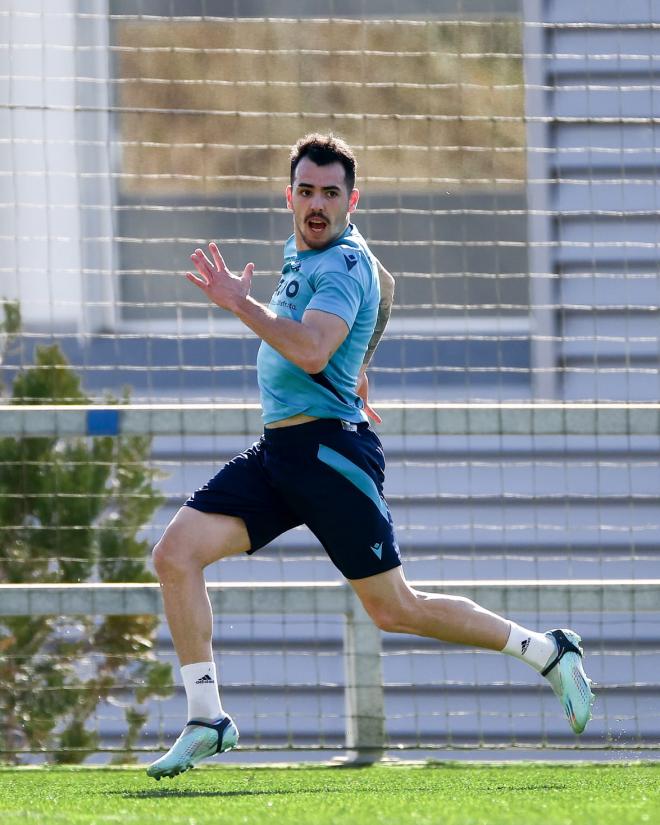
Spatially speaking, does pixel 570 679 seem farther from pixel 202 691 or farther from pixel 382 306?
pixel 382 306

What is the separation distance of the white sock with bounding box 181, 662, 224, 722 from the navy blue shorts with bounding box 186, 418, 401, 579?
36cm

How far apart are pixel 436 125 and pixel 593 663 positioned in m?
3.76

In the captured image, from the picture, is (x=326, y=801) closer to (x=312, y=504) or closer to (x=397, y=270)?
(x=312, y=504)

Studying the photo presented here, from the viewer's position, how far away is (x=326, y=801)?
4.15m

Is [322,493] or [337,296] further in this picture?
[322,493]

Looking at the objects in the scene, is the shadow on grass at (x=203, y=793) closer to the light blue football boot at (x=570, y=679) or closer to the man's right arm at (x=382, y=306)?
the light blue football boot at (x=570, y=679)

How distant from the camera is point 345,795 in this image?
4.38 metres

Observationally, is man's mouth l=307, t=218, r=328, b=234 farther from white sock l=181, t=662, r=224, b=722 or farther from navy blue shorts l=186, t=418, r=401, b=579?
white sock l=181, t=662, r=224, b=722

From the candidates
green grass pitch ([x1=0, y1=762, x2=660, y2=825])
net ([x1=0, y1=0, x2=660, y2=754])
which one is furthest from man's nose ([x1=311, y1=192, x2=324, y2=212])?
net ([x1=0, y1=0, x2=660, y2=754])

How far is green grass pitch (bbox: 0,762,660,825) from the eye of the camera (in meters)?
3.49

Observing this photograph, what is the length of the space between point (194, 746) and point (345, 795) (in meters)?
0.44

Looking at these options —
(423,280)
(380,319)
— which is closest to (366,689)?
(380,319)

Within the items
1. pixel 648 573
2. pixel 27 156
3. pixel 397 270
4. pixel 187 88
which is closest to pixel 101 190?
pixel 27 156

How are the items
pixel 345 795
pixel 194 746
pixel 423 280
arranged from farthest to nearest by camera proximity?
pixel 423 280, pixel 345 795, pixel 194 746
